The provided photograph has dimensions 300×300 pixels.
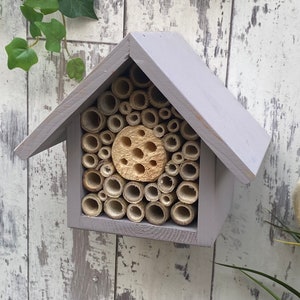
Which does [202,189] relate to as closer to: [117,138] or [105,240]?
[117,138]

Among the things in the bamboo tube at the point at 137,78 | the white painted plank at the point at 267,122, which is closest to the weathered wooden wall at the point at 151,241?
the white painted plank at the point at 267,122

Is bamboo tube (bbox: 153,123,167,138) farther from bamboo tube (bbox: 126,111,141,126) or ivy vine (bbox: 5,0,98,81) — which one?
ivy vine (bbox: 5,0,98,81)

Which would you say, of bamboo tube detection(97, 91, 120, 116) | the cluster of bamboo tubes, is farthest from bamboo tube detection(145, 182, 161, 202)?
bamboo tube detection(97, 91, 120, 116)

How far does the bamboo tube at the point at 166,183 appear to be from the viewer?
72 centimetres

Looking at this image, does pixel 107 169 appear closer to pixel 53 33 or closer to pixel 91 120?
pixel 91 120

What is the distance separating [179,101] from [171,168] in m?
0.10

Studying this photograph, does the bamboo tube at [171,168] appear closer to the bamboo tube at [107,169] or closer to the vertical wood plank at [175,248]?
the bamboo tube at [107,169]

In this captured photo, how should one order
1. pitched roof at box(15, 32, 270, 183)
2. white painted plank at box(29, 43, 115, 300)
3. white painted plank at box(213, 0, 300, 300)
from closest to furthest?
1. pitched roof at box(15, 32, 270, 183)
2. white painted plank at box(213, 0, 300, 300)
3. white painted plank at box(29, 43, 115, 300)

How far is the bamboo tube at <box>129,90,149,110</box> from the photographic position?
0.72m

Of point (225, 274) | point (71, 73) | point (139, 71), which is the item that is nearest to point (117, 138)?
point (139, 71)

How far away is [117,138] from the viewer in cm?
73

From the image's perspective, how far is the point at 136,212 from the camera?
741 mm

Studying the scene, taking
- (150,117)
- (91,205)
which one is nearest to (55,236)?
(91,205)

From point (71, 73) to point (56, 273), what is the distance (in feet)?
1.14
